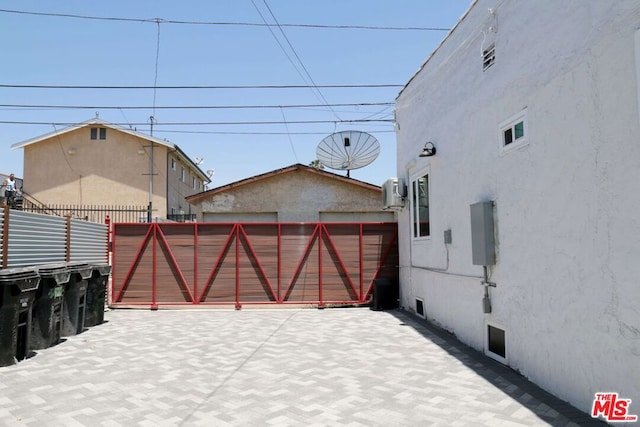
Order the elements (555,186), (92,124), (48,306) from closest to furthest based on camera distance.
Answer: (555,186), (48,306), (92,124)

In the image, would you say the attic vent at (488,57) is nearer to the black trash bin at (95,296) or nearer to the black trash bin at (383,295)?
the black trash bin at (383,295)

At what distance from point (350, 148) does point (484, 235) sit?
8.50 m

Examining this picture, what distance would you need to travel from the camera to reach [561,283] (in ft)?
14.7

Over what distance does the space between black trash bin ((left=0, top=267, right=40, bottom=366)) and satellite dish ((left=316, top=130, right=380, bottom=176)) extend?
9.33 m

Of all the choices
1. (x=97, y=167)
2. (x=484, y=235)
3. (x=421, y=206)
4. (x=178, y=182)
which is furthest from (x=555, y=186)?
(x=178, y=182)

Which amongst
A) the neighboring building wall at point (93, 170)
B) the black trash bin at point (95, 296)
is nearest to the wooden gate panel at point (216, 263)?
the black trash bin at point (95, 296)

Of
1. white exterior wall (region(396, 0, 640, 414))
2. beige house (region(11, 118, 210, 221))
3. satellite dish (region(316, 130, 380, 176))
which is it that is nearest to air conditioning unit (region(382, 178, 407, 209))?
white exterior wall (region(396, 0, 640, 414))

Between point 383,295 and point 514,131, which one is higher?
point 514,131

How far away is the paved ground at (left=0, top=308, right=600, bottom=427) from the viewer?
4.18m

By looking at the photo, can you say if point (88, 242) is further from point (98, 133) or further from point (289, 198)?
point (98, 133)

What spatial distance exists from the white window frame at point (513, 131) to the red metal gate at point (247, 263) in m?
6.20

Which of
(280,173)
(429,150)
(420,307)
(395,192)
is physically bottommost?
(420,307)

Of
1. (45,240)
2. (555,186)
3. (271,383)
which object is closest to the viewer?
(555,186)

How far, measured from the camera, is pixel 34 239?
736 centimetres
